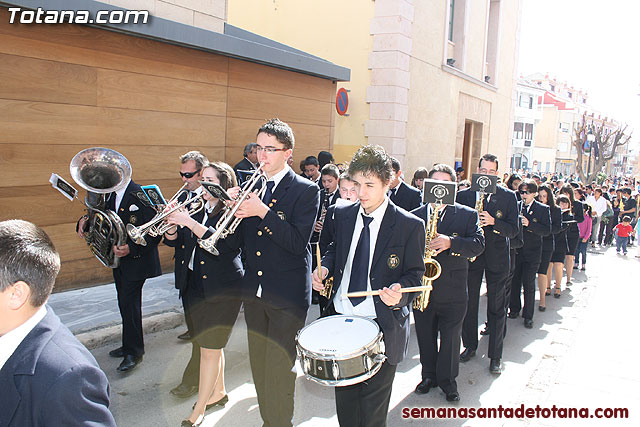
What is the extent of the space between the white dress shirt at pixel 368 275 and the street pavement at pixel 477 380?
150 centimetres

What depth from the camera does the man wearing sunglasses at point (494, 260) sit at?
580cm

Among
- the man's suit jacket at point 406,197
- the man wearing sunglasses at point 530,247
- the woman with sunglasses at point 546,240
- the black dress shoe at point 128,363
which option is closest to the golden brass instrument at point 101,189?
the black dress shoe at point 128,363

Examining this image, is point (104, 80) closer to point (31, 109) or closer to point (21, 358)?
point (31, 109)

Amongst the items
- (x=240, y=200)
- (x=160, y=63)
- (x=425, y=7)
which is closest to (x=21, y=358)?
(x=240, y=200)

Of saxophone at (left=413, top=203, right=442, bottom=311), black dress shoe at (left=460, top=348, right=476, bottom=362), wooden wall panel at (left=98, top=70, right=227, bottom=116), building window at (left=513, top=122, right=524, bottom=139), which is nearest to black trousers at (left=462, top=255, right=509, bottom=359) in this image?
black dress shoe at (left=460, top=348, right=476, bottom=362)

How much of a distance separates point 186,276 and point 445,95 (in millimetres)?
14019

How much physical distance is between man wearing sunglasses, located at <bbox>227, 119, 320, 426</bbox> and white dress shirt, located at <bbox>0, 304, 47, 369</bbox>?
6.13 feet

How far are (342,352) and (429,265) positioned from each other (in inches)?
63.1

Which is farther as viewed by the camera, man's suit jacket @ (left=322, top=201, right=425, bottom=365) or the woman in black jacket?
the woman in black jacket

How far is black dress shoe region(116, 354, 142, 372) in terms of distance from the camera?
5.03 meters

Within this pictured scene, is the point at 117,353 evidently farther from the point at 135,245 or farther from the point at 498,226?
the point at 498,226

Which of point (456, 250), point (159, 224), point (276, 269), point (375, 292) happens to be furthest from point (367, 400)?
point (159, 224)

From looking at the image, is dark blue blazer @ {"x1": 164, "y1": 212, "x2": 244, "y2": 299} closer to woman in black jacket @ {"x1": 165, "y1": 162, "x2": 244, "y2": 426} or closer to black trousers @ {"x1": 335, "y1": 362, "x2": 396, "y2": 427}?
woman in black jacket @ {"x1": 165, "y1": 162, "x2": 244, "y2": 426}

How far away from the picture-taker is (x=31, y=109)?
631 centimetres
